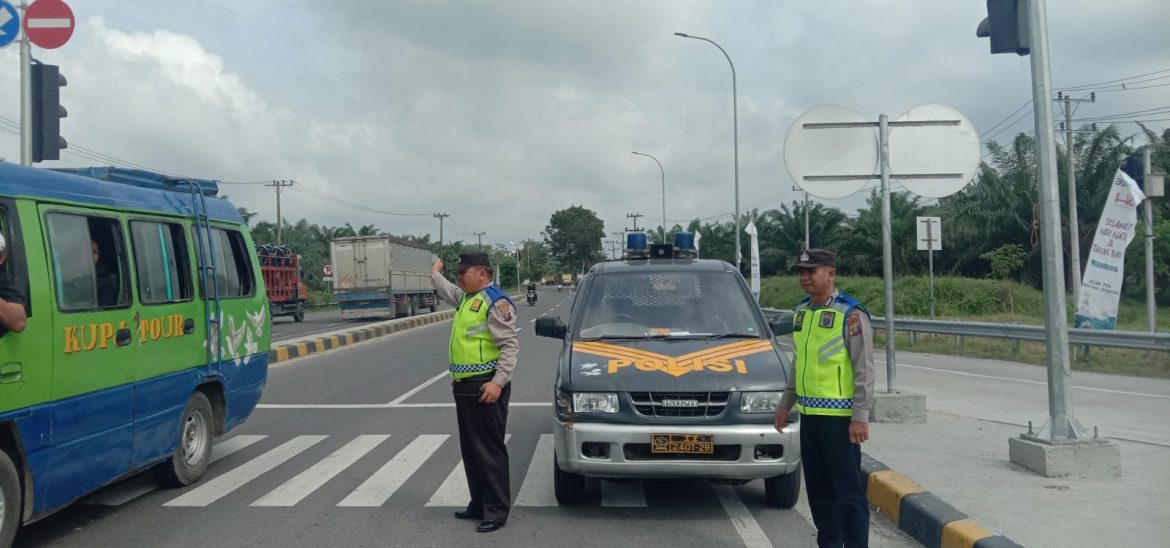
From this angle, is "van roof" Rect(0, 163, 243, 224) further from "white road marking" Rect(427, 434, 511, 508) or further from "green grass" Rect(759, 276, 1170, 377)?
"green grass" Rect(759, 276, 1170, 377)

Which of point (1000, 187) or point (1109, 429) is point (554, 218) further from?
point (1109, 429)

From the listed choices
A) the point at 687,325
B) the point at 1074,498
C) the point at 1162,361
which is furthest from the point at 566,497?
the point at 1162,361

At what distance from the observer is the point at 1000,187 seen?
3412 cm

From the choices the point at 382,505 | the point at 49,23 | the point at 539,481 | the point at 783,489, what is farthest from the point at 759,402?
the point at 49,23

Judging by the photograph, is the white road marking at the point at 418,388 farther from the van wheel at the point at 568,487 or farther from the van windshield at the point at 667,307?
the van wheel at the point at 568,487

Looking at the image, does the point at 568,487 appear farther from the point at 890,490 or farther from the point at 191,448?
the point at 191,448

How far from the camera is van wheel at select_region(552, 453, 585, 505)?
605 centimetres

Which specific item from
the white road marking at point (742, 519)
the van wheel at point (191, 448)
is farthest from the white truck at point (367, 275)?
the white road marking at point (742, 519)

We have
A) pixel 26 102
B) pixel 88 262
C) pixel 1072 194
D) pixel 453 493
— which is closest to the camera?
pixel 88 262

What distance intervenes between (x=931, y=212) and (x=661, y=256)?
32329mm

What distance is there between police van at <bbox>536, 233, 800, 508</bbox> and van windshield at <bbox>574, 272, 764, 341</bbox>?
0.07 feet

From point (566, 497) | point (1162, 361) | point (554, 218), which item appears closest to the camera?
point (566, 497)

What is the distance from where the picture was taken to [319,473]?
727cm

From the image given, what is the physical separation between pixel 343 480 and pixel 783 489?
343 centimetres
